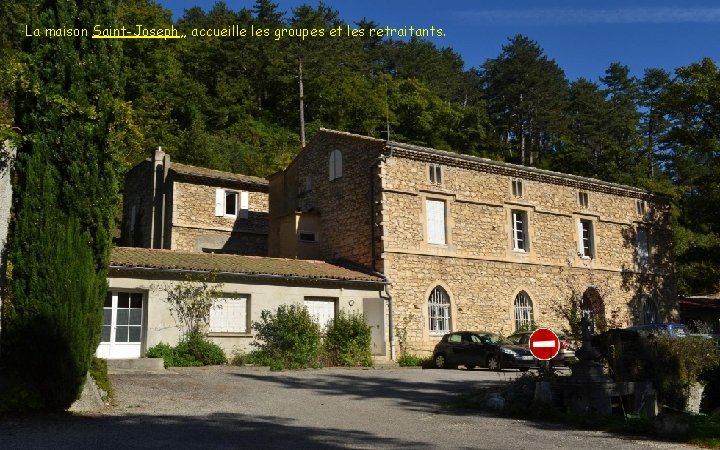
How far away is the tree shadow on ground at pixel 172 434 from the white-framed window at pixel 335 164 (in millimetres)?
16057

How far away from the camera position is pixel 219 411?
11172 millimetres

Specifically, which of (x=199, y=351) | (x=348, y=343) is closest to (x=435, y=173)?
(x=348, y=343)

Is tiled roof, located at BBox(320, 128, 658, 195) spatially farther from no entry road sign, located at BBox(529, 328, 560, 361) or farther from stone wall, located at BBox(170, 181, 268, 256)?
no entry road sign, located at BBox(529, 328, 560, 361)

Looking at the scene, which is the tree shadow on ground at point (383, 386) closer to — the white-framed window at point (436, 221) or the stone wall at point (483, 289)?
the stone wall at point (483, 289)

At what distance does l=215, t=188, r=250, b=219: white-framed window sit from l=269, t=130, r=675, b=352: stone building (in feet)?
7.35

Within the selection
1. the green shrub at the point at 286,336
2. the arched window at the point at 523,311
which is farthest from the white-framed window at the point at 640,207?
the green shrub at the point at 286,336

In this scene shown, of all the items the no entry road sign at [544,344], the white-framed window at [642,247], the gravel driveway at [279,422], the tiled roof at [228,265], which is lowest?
the gravel driveway at [279,422]

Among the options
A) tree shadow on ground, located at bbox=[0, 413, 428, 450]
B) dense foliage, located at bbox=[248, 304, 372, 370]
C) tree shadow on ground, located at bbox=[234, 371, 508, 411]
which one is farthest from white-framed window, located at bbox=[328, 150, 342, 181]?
tree shadow on ground, located at bbox=[0, 413, 428, 450]

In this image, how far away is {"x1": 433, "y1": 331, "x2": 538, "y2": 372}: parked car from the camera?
65.7 feet

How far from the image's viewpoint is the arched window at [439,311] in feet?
78.8

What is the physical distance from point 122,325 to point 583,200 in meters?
19.5

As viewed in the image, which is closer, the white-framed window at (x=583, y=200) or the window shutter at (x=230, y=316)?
the window shutter at (x=230, y=316)

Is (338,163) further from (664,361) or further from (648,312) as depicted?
(648,312)

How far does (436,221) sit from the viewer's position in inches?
969
